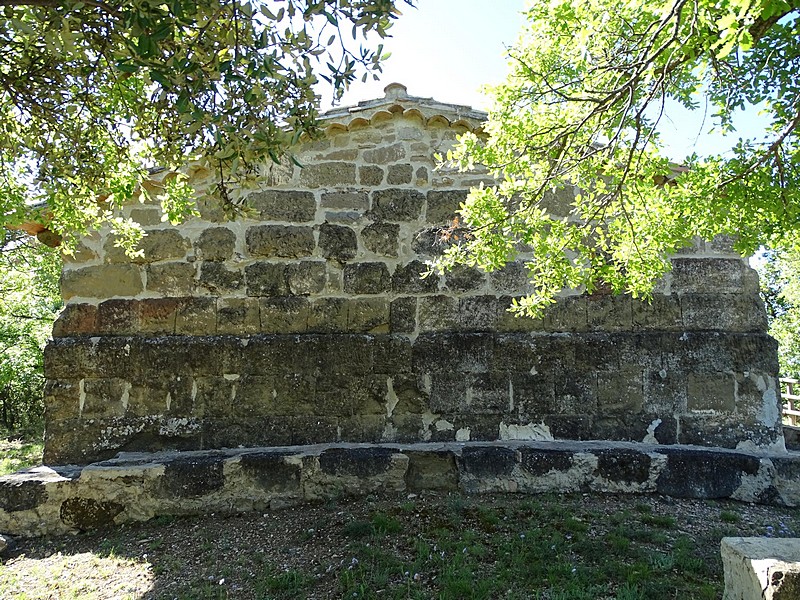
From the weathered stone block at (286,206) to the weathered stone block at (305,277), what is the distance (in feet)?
1.31

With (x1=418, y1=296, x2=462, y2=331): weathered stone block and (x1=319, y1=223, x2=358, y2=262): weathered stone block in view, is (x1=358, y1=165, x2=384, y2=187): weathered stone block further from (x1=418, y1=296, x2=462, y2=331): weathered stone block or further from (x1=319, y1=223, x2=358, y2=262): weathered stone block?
(x1=418, y1=296, x2=462, y2=331): weathered stone block

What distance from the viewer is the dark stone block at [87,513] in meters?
4.36

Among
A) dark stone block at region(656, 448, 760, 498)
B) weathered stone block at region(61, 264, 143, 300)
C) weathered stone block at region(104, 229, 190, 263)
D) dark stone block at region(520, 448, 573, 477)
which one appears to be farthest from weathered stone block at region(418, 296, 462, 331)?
weathered stone block at region(61, 264, 143, 300)

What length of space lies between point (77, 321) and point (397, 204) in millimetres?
2921

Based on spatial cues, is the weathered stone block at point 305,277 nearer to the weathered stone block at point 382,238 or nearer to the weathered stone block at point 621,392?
the weathered stone block at point 382,238

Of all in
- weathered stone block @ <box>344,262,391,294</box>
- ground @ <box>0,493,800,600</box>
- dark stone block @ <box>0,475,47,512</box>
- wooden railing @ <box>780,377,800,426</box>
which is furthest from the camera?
wooden railing @ <box>780,377,800,426</box>

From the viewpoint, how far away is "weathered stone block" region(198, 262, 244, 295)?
16.3 ft

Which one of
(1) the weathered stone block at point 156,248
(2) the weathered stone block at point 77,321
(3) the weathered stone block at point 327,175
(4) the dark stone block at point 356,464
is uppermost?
(3) the weathered stone block at point 327,175

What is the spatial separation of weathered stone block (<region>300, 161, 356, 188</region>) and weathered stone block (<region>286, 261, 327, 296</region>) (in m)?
0.72

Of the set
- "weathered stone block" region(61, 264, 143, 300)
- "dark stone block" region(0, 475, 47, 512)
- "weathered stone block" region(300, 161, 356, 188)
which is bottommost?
"dark stone block" region(0, 475, 47, 512)

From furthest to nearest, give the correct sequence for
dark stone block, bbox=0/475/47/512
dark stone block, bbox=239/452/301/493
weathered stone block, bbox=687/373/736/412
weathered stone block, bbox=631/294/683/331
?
1. weathered stone block, bbox=631/294/683/331
2. weathered stone block, bbox=687/373/736/412
3. dark stone block, bbox=239/452/301/493
4. dark stone block, bbox=0/475/47/512

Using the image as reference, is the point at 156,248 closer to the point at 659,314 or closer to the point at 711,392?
the point at 659,314

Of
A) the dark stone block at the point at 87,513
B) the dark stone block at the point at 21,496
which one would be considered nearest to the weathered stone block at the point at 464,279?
the dark stone block at the point at 87,513

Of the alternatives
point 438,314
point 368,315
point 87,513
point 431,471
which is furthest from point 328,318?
point 87,513
